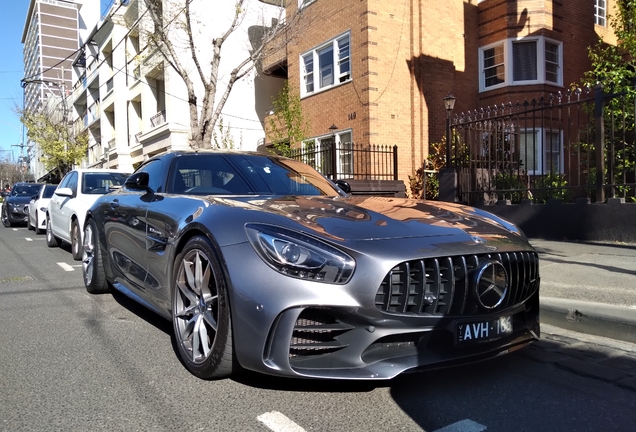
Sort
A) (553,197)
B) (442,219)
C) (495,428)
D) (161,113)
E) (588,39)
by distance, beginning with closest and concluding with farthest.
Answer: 1. (495,428)
2. (442,219)
3. (553,197)
4. (588,39)
5. (161,113)

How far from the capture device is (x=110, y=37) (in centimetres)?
2948

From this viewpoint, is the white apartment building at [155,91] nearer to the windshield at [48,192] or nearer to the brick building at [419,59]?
the brick building at [419,59]

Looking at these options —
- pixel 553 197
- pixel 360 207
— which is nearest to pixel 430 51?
pixel 553 197

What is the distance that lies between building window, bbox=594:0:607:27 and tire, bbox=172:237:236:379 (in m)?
18.3

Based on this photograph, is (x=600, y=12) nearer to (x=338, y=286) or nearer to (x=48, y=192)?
(x=48, y=192)

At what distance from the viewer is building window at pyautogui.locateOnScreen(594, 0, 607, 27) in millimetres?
17203

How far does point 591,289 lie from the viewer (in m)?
5.23

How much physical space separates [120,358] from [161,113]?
21043 millimetres

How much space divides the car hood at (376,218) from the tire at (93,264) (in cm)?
274

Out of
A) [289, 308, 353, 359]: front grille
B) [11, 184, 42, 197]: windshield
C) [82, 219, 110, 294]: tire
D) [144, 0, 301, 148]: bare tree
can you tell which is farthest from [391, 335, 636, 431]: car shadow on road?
[11, 184, 42, 197]: windshield

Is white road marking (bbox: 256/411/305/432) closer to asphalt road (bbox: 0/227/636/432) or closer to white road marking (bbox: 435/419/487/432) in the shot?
asphalt road (bbox: 0/227/636/432)

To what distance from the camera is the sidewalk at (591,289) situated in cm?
427

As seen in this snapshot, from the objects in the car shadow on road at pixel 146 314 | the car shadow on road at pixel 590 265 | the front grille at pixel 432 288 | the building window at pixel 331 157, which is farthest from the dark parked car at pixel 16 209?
the front grille at pixel 432 288

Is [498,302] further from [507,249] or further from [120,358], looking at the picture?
[120,358]
